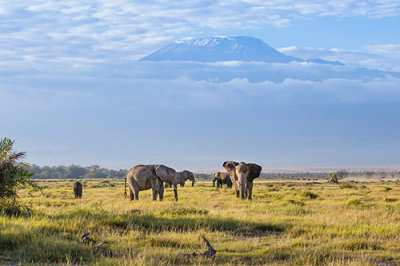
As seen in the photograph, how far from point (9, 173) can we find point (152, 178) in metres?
12.2

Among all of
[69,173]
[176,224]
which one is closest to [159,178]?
[176,224]

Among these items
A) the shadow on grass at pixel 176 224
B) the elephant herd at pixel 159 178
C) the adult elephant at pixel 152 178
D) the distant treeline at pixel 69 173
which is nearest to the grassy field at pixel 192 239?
the shadow on grass at pixel 176 224

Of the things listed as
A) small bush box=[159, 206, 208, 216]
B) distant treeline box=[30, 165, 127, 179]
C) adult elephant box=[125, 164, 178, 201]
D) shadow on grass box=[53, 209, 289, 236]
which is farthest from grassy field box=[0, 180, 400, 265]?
distant treeline box=[30, 165, 127, 179]

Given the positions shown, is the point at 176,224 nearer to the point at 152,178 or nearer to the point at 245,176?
the point at 152,178

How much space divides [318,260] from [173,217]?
6.84 meters

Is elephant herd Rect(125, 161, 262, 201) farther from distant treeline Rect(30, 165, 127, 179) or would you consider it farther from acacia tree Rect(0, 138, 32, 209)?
distant treeline Rect(30, 165, 127, 179)

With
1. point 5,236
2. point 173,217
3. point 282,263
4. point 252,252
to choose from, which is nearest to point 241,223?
point 173,217

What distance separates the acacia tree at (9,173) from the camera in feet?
50.9

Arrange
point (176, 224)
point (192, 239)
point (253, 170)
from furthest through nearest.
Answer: point (253, 170) → point (176, 224) → point (192, 239)

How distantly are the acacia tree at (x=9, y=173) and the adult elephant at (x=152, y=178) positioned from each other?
37.8ft

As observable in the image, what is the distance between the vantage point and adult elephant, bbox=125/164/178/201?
1065 inches

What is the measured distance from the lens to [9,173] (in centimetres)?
1570

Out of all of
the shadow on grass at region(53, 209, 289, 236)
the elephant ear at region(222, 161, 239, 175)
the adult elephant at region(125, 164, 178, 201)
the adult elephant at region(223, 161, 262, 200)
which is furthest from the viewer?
the elephant ear at region(222, 161, 239, 175)

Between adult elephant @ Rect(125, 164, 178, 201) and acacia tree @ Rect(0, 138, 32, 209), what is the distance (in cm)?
1152
